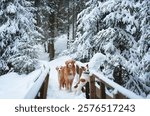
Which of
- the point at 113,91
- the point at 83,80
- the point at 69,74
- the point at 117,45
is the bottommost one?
the point at 69,74

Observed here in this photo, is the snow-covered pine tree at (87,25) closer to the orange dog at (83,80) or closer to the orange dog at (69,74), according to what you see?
the orange dog at (69,74)

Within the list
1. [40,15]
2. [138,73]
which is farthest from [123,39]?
[40,15]

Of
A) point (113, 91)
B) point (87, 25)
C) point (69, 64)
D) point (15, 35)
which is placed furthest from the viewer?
point (15, 35)

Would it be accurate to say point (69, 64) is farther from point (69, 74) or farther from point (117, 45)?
point (117, 45)

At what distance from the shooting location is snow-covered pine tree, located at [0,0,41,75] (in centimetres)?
2105

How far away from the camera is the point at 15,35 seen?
2275 centimetres

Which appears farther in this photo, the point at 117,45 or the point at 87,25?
the point at 87,25

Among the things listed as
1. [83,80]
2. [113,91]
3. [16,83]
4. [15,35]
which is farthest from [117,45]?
[15,35]

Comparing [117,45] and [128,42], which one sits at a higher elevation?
[128,42]

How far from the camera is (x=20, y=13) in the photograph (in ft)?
75.3

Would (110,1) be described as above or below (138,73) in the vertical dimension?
above

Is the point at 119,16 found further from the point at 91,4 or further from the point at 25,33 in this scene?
the point at 25,33

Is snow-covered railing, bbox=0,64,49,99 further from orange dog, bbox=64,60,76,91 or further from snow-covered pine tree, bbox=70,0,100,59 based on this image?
snow-covered pine tree, bbox=70,0,100,59

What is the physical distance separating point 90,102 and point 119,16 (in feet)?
27.5
